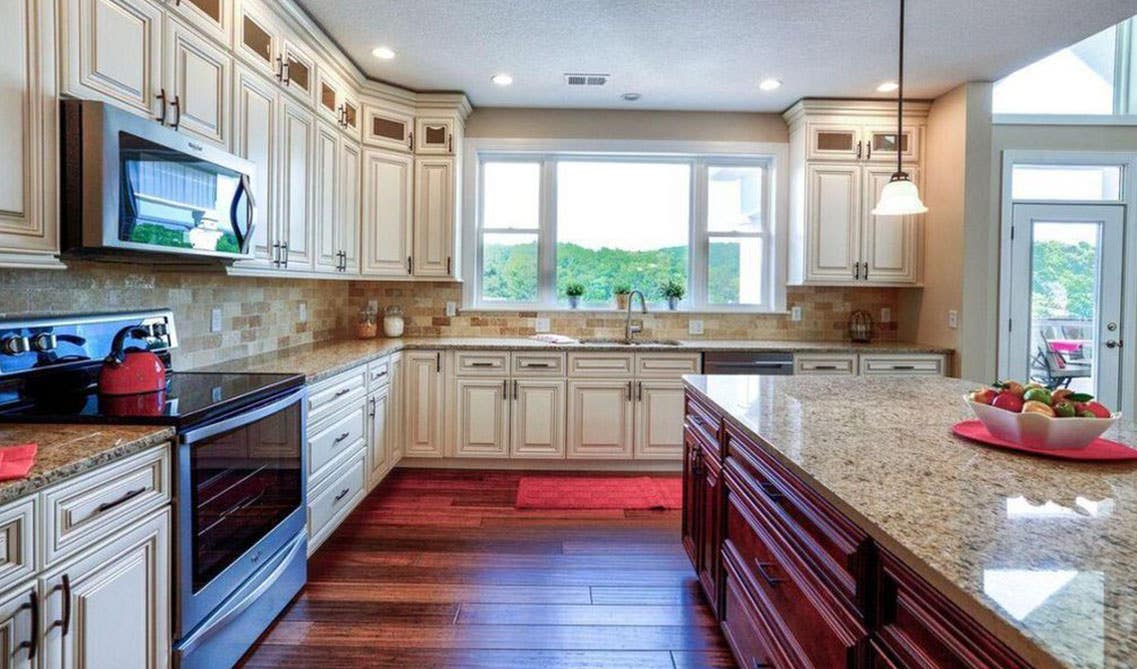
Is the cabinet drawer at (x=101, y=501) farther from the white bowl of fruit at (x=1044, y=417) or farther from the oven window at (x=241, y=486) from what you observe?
the white bowl of fruit at (x=1044, y=417)

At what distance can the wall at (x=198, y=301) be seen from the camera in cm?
186

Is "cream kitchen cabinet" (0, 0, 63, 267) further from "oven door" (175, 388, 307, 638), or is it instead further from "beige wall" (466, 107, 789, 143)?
"beige wall" (466, 107, 789, 143)

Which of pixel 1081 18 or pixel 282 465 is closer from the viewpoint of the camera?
pixel 282 465

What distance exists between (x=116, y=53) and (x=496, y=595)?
88.8 inches

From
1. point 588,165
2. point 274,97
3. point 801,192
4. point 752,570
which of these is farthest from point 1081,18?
point 274,97

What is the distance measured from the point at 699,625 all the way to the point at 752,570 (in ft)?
2.11

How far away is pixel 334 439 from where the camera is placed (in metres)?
2.78

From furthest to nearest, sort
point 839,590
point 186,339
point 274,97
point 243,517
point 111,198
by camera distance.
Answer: point 274,97 → point 186,339 → point 243,517 → point 111,198 → point 839,590

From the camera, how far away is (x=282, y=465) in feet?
7.14

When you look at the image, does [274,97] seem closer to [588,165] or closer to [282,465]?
[282,465]

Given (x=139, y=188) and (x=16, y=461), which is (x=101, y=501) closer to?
(x=16, y=461)

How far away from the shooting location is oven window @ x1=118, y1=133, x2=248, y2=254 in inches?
67.2

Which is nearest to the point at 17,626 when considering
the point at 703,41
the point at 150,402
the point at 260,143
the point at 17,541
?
the point at 17,541

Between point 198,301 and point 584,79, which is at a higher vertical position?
point 584,79
